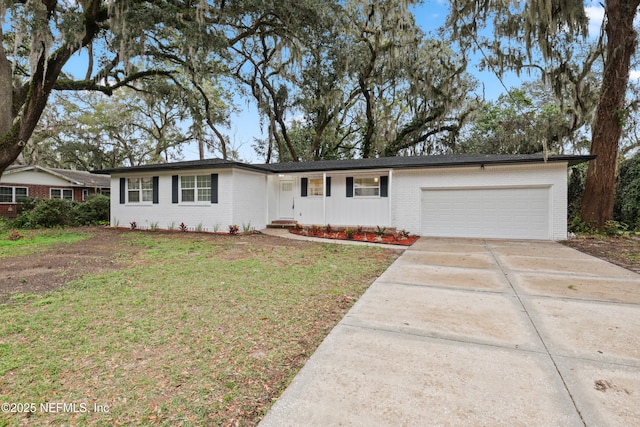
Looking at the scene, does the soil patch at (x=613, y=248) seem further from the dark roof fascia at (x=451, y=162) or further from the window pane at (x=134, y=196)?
the window pane at (x=134, y=196)

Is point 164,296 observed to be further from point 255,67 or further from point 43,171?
point 43,171

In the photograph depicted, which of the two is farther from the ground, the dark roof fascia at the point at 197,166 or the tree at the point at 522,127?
the tree at the point at 522,127

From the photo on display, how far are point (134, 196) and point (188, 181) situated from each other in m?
3.14

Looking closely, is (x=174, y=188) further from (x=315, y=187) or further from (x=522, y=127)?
(x=522, y=127)

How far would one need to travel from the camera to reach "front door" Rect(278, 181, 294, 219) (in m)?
13.1

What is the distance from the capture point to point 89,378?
7.09 feet

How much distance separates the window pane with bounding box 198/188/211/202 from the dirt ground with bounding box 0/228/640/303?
3379 mm

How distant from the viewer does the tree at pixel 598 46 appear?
9.45 metres

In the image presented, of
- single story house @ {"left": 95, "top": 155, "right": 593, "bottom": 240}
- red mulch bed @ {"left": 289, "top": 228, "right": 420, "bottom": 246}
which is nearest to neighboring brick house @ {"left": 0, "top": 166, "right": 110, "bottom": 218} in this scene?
single story house @ {"left": 95, "top": 155, "right": 593, "bottom": 240}

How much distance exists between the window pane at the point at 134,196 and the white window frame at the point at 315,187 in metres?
7.57

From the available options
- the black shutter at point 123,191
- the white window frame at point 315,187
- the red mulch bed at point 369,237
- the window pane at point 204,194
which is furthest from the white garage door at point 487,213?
the black shutter at point 123,191

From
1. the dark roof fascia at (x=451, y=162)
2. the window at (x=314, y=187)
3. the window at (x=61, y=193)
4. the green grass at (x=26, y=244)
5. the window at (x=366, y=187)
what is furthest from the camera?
the window at (x=61, y=193)

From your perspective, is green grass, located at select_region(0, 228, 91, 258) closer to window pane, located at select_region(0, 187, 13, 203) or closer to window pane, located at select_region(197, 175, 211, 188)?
window pane, located at select_region(197, 175, 211, 188)

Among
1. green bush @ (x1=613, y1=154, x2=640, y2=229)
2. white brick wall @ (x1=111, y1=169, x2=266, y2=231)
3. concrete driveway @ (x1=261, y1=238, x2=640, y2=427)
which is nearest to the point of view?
concrete driveway @ (x1=261, y1=238, x2=640, y2=427)
